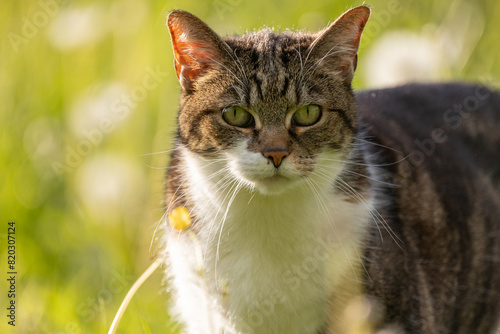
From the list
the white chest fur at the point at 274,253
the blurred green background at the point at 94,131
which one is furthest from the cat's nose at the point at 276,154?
the blurred green background at the point at 94,131

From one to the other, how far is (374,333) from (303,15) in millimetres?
3944

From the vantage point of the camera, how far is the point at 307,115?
3.28 m

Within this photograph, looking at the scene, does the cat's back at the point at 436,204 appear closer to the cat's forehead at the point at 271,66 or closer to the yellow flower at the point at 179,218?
the cat's forehead at the point at 271,66

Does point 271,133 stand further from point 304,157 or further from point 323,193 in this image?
point 323,193

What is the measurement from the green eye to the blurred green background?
49.8 inches

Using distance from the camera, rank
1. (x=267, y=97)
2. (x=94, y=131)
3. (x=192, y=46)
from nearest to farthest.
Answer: (x=267, y=97)
(x=192, y=46)
(x=94, y=131)

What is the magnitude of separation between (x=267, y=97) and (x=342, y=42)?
0.49m

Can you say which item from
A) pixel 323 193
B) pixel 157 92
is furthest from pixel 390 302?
pixel 157 92

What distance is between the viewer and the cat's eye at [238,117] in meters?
3.23

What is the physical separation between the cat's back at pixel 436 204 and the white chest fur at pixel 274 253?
205 mm

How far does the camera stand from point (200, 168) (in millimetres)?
3350

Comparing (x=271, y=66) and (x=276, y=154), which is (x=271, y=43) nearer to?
(x=271, y=66)

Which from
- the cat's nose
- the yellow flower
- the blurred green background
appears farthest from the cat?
the blurred green background

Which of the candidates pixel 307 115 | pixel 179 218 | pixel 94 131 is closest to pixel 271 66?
pixel 307 115
